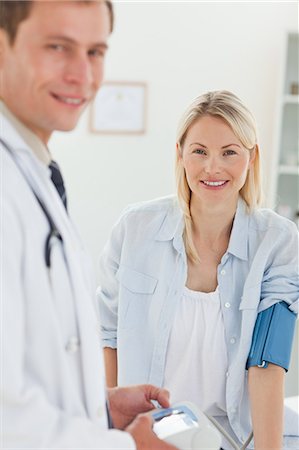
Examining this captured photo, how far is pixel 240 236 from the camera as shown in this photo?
159 centimetres

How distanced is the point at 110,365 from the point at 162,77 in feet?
8.87

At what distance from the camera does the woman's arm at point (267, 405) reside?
1420 mm

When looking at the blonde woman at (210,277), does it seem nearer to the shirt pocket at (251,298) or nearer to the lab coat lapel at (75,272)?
the shirt pocket at (251,298)

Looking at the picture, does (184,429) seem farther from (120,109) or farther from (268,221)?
(120,109)

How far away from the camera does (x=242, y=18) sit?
401 centimetres

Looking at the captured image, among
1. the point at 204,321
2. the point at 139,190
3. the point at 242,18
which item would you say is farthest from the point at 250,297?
the point at 242,18

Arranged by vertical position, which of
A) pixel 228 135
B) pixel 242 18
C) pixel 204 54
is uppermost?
pixel 242 18

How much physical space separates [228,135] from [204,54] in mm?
2675

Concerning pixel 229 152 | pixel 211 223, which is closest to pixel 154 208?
pixel 211 223

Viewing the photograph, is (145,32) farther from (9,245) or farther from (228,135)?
(9,245)

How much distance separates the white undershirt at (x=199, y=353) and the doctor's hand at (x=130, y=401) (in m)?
0.45

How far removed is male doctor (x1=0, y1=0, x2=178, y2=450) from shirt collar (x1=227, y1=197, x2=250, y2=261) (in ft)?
2.55

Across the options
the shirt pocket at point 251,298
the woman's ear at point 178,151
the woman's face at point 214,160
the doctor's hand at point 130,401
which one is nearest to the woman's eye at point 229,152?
the woman's face at point 214,160

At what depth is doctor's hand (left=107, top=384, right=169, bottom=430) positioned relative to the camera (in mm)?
1079
